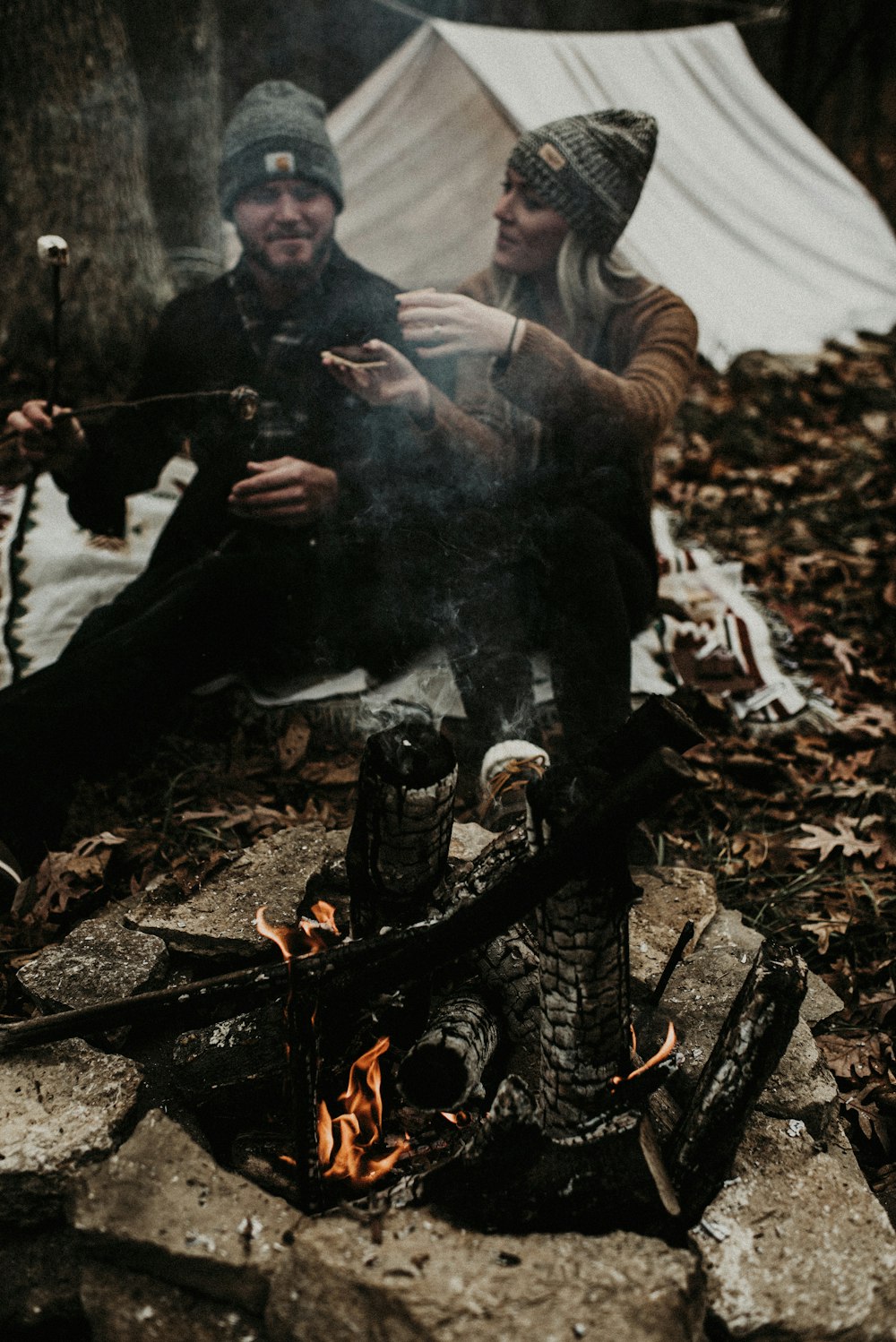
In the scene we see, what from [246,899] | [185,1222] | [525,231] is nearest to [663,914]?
[246,899]

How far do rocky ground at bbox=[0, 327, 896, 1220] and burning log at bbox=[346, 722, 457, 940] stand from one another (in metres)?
0.71

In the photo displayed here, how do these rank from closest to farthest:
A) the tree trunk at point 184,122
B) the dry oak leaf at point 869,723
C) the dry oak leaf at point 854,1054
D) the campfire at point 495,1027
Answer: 1. the campfire at point 495,1027
2. the dry oak leaf at point 854,1054
3. the dry oak leaf at point 869,723
4. the tree trunk at point 184,122

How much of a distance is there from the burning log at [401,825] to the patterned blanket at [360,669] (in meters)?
1.13

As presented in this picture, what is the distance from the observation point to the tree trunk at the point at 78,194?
395cm

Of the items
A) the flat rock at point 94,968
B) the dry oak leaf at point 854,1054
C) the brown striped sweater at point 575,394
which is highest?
the brown striped sweater at point 575,394

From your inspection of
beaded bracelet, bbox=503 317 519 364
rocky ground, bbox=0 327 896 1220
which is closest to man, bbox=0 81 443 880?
rocky ground, bbox=0 327 896 1220

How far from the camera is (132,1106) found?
6.68 feet

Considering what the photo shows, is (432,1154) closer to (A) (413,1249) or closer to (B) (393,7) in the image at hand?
(A) (413,1249)

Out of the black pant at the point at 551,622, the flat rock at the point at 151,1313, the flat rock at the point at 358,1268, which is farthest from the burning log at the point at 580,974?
the black pant at the point at 551,622

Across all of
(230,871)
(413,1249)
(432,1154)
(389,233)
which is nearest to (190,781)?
(230,871)

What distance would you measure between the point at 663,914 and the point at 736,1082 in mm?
848

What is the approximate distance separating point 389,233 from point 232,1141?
5.55 metres

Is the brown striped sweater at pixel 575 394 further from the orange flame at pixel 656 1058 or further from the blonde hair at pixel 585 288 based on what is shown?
the orange flame at pixel 656 1058

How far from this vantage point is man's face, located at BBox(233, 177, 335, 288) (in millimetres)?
3400
